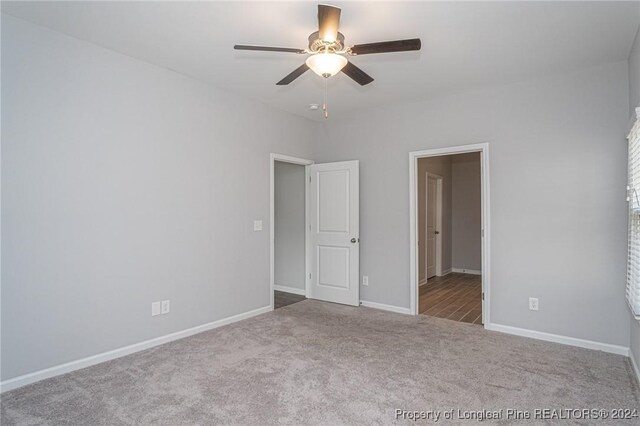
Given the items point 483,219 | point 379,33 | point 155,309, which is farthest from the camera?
point 483,219

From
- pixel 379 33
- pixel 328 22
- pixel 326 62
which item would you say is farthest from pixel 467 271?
Result: pixel 328 22

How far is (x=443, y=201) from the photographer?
24.7 feet

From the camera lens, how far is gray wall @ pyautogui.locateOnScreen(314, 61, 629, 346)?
10.7 feet

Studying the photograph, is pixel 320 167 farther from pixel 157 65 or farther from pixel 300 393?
pixel 300 393

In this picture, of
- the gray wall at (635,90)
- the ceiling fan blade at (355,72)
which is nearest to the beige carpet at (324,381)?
the gray wall at (635,90)

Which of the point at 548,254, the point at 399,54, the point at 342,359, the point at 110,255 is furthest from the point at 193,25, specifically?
the point at 548,254

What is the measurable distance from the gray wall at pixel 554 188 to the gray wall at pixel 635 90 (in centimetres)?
18

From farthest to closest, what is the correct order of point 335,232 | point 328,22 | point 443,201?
point 443,201, point 335,232, point 328,22

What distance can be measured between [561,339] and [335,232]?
9.31ft

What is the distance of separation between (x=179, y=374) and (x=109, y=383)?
1.59 feet

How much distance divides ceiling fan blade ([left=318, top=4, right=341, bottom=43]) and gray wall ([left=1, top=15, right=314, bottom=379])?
1.99 m

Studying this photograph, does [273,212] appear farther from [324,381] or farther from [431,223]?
[431,223]

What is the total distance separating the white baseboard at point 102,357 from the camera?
255cm

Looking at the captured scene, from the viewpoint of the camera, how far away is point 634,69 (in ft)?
9.50
